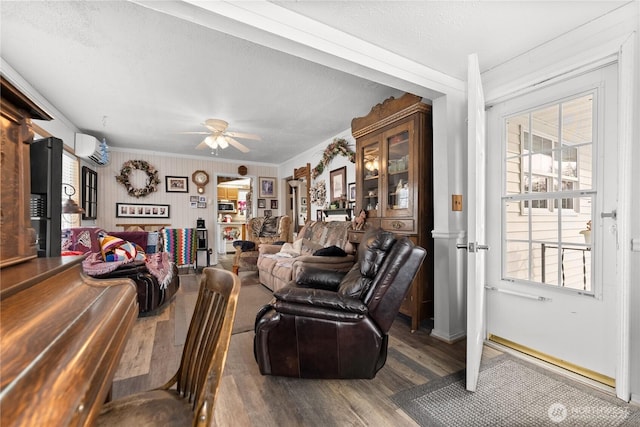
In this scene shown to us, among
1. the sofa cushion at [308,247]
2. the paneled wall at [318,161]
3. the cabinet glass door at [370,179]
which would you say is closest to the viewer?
the cabinet glass door at [370,179]

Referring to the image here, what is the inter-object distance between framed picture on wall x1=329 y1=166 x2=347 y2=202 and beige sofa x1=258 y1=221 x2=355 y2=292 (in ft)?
1.96

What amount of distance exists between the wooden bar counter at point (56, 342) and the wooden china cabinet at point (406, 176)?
7.88 feet

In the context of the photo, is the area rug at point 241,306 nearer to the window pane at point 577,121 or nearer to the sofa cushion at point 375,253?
the sofa cushion at point 375,253

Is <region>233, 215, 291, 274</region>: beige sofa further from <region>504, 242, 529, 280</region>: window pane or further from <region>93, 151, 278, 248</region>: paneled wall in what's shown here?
<region>504, 242, 529, 280</region>: window pane

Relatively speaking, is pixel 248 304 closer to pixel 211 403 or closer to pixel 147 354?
pixel 147 354

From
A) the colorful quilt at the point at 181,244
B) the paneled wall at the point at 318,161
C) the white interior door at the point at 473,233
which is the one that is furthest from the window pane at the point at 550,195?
the colorful quilt at the point at 181,244

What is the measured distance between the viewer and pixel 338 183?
4.66 metres

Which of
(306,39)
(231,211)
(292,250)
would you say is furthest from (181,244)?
(306,39)

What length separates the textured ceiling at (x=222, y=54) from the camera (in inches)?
69.4

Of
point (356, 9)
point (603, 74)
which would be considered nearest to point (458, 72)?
point (603, 74)

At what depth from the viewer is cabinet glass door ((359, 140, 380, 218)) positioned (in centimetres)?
323

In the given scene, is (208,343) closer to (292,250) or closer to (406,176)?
(406,176)

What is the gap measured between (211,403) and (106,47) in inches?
110

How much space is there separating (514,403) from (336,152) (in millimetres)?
3787
